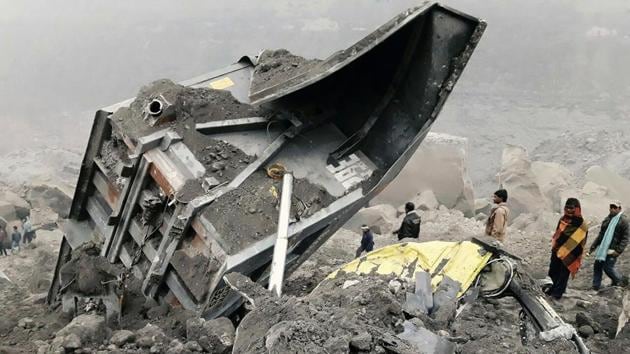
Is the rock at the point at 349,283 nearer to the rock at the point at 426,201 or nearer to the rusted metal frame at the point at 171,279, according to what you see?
the rusted metal frame at the point at 171,279

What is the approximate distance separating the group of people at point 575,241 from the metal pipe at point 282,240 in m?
1.71

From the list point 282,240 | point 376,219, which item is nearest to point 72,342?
point 282,240

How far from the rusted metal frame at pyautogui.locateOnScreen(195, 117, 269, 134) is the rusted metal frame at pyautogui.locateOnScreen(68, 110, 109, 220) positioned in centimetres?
76

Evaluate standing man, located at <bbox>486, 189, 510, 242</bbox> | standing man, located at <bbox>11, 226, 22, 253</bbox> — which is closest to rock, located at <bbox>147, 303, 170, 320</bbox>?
standing man, located at <bbox>486, 189, 510, 242</bbox>

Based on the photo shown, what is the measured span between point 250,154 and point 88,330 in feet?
Result: 5.04

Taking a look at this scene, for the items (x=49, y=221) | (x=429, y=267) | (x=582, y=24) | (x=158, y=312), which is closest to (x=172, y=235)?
(x=158, y=312)

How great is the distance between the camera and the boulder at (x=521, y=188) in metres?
8.18

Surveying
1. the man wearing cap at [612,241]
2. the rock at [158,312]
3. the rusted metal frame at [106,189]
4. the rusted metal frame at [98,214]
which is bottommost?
the rock at [158,312]

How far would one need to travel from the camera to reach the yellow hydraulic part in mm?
3705

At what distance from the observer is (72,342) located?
3164 millimetres

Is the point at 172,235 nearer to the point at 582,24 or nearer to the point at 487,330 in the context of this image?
the point at 487,330

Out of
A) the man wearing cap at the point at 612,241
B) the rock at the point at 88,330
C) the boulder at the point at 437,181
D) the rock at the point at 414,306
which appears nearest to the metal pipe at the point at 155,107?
the rock at the point at 88,330

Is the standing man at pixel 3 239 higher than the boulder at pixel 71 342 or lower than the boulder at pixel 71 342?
lower

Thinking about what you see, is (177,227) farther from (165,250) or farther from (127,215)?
(127,215)
